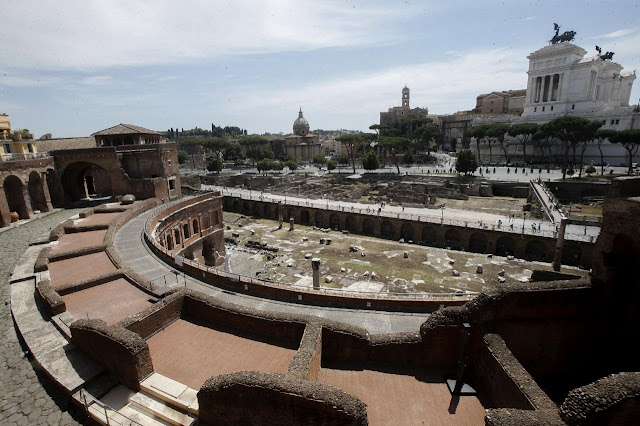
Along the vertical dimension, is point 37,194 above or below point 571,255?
above

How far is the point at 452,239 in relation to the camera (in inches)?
1446

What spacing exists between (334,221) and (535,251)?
915 inches

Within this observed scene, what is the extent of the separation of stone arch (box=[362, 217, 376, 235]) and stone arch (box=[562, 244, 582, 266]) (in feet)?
63.3

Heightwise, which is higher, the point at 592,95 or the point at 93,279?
the point at 592,95

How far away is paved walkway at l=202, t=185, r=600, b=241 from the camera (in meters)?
32.2

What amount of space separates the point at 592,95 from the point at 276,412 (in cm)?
9075

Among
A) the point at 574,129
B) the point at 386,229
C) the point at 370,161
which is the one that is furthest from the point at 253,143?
the point at 574,129

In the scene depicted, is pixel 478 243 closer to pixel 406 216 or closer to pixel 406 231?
pixel 406 231

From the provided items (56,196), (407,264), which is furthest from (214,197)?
(407,264)

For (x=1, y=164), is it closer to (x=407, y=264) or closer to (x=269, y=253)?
(x=269, y=253)

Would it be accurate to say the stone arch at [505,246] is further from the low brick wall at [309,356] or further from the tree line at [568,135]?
the low brick wall at [309,356]

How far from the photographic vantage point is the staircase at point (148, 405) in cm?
853

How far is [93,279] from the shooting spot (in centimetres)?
1485

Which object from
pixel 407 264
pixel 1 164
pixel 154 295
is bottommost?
pixel 407 264
